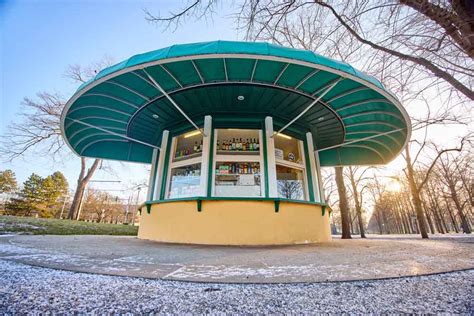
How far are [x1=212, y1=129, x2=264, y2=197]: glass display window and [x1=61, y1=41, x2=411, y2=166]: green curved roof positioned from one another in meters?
0.32

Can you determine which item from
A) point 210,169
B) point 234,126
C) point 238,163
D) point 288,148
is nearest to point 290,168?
point 288,148

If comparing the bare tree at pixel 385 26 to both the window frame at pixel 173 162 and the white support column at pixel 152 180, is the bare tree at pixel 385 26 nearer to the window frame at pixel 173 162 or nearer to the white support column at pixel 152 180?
the window frame at pixel 173 162

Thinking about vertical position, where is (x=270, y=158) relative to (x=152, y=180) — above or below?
above

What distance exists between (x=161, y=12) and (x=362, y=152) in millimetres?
7422

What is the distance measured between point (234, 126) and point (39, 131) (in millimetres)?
12893

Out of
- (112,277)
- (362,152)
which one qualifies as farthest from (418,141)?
(112,277)

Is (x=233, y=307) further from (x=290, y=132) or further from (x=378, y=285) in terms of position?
(x=290, y=132)

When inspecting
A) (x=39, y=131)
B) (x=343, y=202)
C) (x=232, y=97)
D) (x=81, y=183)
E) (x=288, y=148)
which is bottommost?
(x=343, y=202)

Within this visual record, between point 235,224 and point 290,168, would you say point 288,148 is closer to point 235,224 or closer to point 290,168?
point 290,168

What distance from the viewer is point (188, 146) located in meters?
5.62

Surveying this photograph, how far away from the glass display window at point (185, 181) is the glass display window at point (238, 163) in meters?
0.52

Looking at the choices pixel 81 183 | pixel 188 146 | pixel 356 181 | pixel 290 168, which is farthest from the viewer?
pixel 356 181

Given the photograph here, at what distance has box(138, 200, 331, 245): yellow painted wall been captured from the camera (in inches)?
160

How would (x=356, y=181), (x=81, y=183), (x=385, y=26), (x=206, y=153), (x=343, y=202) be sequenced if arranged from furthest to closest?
(x=356, y=181), (x=81, y=183), (x=343, y=202), (x=206, y=153), (x=385, y=26)
